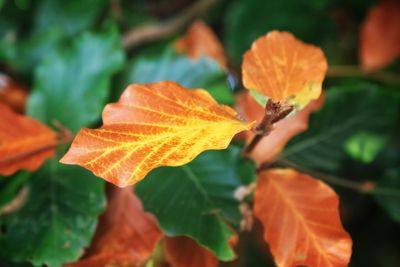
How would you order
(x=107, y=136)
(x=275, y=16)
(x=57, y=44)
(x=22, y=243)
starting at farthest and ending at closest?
(x=275, y=16) < (x=57, y=44) < (x=22, y=243) < (x=107, y=136)

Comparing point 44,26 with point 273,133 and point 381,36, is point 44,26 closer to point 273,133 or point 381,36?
point 273,133

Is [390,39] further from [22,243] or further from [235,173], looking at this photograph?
[22,243]

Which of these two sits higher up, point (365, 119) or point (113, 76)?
point (113, 76)

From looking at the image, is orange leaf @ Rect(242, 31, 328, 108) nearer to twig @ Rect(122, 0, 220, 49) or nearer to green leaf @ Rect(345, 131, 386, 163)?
green leaf @ Rect(345, 131, 386, 163)

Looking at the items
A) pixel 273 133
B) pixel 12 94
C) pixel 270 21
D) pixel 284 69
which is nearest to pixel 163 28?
pixel 270 21

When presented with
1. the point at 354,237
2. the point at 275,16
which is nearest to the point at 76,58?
the point at 275,16

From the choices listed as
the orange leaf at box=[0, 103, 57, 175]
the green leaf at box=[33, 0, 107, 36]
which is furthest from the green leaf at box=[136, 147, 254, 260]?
the green leaf at box=[33, 0, 107, 36]

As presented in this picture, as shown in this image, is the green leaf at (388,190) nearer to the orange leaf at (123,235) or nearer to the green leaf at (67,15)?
the orange leaf at (123,235)
